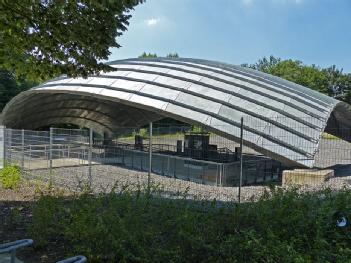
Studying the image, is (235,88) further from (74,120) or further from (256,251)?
(74,120)

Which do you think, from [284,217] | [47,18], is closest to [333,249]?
[284,217]

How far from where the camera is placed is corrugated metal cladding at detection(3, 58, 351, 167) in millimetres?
15250

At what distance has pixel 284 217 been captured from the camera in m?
5.29

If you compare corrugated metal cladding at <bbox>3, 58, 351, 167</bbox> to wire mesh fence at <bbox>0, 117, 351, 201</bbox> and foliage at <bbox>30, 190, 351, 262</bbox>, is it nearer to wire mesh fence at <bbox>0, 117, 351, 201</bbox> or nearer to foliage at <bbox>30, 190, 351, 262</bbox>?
wire mesh fence at <bbox>0, 117, 351, 201</bbox>

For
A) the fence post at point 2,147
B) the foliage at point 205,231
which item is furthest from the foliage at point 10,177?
the foliage at point 205,231

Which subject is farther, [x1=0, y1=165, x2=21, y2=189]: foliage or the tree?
[x1=0, y1=165, x2=21, y2=189]: foliage

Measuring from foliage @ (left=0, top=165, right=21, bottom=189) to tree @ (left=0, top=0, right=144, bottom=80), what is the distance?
525cm

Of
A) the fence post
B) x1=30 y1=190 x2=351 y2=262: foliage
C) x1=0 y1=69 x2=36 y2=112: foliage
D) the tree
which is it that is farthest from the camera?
x1=0 y1=69 x2=36 y2=112: foliage

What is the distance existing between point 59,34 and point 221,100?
1037cm

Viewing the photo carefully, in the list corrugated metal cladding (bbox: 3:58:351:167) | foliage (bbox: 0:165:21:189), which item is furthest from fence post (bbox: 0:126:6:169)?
corrugated metal cladding (bbox: 3:58:351:167)

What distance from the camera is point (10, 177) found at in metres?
12.9

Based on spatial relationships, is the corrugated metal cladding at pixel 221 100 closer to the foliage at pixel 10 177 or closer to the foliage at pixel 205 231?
the foliage at pixel 10 177

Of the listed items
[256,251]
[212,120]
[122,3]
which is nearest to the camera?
[256,251]

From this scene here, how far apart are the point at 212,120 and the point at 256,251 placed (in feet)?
38.5
